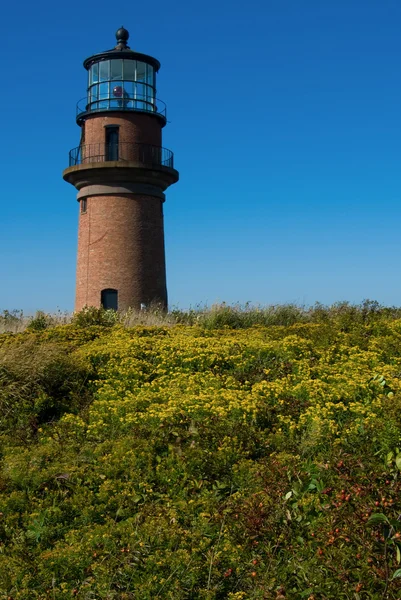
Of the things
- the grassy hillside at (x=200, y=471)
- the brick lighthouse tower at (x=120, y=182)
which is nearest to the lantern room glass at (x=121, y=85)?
the brick lighthouse tower at (x=120, y=182)

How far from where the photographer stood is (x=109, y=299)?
2652 cm

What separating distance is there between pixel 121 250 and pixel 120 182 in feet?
8.71

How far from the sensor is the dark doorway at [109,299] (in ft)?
86.6

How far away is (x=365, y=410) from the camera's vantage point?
808 centimetres

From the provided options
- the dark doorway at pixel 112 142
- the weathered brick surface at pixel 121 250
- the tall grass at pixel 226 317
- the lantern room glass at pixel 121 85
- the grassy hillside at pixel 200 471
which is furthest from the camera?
the dark doorway at pixel 112 142

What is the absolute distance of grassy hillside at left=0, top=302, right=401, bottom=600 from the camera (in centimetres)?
538

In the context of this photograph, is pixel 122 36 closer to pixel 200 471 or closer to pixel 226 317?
pixel 226 317

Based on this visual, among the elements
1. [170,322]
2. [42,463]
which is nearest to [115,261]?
[170,322]

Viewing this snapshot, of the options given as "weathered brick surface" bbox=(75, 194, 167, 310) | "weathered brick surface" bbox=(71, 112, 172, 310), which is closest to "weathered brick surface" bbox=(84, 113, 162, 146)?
"weathered brick surface" bbox=(71, 112, 172, 310)

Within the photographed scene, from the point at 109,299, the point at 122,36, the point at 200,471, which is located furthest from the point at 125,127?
the point at 200,471

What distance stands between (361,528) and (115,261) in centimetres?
2174

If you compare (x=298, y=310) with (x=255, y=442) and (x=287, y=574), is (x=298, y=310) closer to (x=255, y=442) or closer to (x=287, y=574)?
(x=255, y=442)

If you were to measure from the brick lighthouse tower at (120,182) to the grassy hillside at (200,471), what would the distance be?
49.3 feet

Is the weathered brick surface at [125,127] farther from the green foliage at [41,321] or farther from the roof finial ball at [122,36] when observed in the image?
the green foliage at [41,321]
